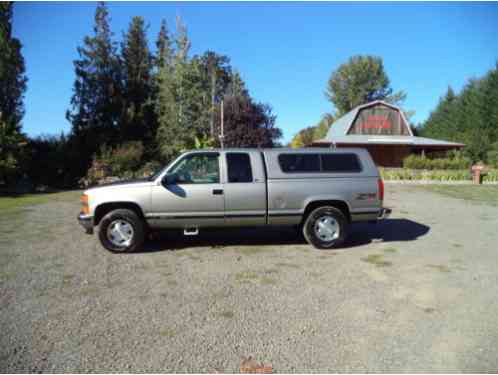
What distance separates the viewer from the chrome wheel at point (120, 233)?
5.73 m

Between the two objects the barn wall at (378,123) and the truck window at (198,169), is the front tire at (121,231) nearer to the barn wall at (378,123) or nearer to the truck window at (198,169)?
the truck window at (198,169)

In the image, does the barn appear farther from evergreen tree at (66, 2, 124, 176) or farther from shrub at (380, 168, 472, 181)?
evergreen tree at (66, 2, 124, 176)

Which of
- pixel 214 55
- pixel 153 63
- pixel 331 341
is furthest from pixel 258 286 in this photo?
pixel 214 55

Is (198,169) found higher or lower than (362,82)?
lower

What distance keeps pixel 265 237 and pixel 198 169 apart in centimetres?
234

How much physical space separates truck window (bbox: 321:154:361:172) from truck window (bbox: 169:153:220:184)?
2.11 meters

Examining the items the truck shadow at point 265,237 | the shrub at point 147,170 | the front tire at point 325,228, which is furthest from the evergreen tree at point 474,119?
the front tire at point 325,228

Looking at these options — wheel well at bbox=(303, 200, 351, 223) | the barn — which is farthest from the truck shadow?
the barn

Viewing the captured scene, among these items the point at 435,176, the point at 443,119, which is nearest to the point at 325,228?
the point at 435,176

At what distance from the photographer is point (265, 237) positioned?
280 inches

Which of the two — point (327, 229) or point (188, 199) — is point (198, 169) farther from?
point (327, 229)

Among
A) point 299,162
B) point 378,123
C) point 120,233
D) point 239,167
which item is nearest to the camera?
point 120,233

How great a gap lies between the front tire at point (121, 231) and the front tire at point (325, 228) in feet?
10.4

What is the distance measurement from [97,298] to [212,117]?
23529mm
